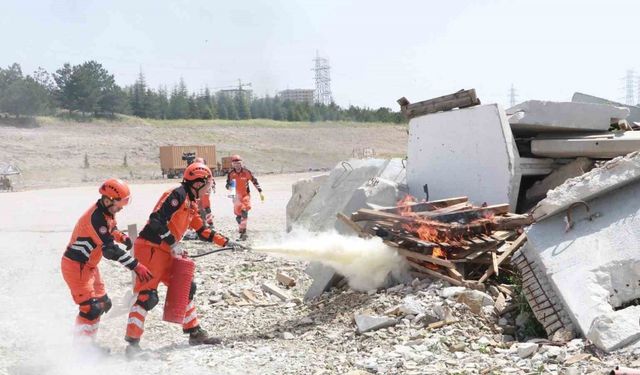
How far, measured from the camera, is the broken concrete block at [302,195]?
1273 cm

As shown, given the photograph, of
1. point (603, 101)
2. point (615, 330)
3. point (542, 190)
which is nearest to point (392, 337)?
point (615, 330)

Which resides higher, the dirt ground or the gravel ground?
the dirt ground

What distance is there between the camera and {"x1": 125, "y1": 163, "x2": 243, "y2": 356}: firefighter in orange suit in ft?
19.1

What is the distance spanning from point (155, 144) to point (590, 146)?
49794mm

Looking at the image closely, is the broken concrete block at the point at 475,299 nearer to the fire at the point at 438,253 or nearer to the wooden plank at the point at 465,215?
the fire at the point at 438,253

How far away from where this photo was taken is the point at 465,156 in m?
9.24

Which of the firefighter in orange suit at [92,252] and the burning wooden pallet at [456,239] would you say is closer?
the firefighter in orange suit at [92,252]

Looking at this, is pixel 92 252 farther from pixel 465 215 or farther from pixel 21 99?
pixel 21 99

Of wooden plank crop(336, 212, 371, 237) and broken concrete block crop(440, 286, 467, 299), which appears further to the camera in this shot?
wooden plank crop(336, 212, 371, 237)

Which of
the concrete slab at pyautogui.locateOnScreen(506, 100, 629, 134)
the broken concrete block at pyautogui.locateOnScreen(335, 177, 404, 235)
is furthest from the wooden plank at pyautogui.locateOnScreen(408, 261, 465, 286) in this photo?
the concrete slab at pyautogui.locateOnScreen(506, 100, 629, 134)

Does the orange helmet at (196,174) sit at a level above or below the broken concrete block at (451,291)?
above

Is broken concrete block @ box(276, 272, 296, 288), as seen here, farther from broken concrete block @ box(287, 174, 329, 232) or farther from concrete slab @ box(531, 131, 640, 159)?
concrete slab @ box(531, 131, 640, 159)

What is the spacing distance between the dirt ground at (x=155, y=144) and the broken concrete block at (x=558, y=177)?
31.7m

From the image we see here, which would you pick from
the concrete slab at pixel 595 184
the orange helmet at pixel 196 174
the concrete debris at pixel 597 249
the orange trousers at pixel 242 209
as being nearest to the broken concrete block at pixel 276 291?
the orange helmet at pixel 196 174
